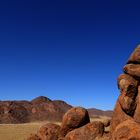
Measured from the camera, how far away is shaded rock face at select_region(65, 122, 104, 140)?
35.1 metres

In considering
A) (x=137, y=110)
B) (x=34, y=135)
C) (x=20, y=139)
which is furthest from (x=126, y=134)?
(x=20, y=139)

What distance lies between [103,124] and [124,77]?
257 inches

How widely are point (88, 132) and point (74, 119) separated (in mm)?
2969

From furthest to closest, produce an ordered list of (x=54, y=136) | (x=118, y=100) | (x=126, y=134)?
(x=54, y=136)
(x=118, y=100)
(x=126, y=134)

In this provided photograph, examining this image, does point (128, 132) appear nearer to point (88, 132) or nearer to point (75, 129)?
point (88, 132)

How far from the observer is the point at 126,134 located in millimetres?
24484

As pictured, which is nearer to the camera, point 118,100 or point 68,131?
point 118,100

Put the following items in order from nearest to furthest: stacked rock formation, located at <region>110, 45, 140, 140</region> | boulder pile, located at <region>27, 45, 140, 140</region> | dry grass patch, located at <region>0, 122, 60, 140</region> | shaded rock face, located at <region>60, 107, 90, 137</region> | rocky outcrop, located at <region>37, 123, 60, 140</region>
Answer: stacked rock formation, located at <region>110, 45, 140, 140</region>, boulder pile, located at <region>27, 45, 140, 140</region>, shaded rock face, located at <region>60, 107, 90, 137</region>, rocky outcrop, located at <region>37, 123, 60, 140</region>, dry grass patch, located at <region>0, 122, 60, 140</region>

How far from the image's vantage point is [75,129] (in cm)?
3712

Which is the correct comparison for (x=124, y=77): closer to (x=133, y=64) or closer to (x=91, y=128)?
(x=133, y=64)

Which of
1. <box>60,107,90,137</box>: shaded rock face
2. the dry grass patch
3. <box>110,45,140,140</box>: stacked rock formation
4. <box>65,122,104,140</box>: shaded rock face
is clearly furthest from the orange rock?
the dry grass patch

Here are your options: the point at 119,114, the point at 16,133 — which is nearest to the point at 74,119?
the point at 119,114

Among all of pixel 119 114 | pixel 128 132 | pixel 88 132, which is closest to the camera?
pixel 128 132

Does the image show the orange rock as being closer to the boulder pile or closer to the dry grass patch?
the boulder pile
